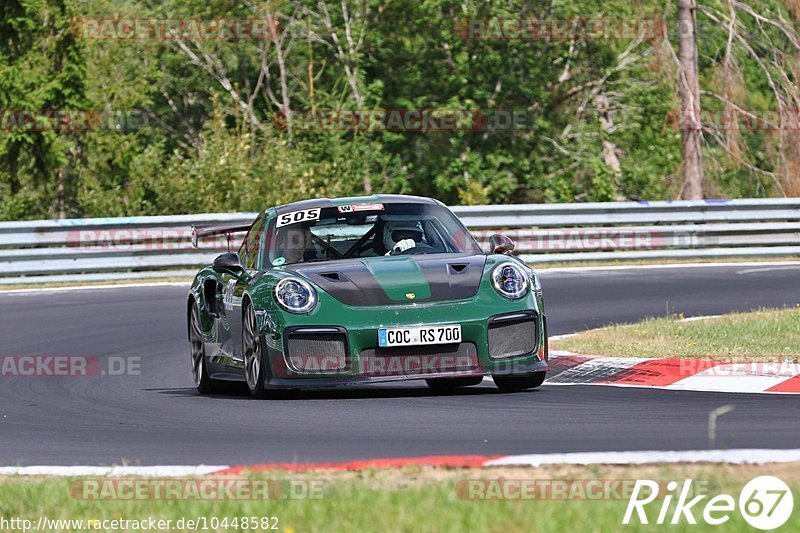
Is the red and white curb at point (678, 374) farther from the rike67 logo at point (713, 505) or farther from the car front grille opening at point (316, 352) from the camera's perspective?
the rike67 logo at point (713, 505)

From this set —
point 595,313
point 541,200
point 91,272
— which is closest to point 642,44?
point 541,200

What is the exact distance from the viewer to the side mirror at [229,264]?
33.3ft

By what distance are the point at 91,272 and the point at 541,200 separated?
1227 cm

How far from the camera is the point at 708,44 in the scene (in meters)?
35.5

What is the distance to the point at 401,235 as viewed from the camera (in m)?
10.4

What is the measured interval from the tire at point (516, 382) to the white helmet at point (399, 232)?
3.83 feet

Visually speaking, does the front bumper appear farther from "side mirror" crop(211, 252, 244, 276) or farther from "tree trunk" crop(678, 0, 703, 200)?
"tree trunk" crop(678, 0, 703, 200)

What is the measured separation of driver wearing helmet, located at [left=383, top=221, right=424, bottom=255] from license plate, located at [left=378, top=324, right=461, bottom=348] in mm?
1278

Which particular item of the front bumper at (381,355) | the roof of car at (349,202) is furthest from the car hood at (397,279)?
the roof of car at (349,202)

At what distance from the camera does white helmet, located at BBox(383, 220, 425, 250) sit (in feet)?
34.1

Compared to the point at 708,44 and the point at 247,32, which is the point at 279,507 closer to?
the point at 247,32

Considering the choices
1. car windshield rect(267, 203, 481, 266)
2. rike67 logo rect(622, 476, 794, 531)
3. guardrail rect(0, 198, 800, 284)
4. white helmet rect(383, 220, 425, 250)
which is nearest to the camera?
rike67 logo rect(622, 476, 794, 531)

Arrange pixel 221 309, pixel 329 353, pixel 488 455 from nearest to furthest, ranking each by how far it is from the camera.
Result: pixel 488 455 < pixel 329 353 < pixel 221 309

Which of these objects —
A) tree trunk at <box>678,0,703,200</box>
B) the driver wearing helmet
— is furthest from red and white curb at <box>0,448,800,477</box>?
tree trunk at <box>678,0,703,200</box>
